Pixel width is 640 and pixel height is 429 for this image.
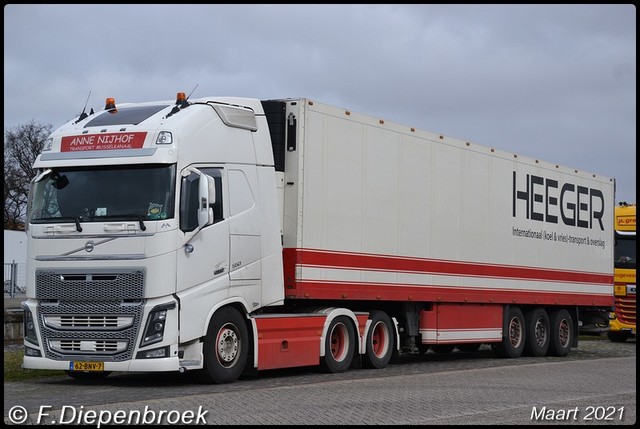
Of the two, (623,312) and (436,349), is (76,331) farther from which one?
(623,312)

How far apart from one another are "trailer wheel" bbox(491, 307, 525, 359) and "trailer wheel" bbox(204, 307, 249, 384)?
8.82m

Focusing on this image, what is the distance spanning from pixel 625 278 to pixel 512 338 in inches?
362

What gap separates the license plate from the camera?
14.4 metres

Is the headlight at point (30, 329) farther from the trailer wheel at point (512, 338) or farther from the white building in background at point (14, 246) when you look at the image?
the white building in background at point (14, 246)

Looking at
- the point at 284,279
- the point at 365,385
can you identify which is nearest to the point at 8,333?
the point at 284,279

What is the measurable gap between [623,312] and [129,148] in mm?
20647

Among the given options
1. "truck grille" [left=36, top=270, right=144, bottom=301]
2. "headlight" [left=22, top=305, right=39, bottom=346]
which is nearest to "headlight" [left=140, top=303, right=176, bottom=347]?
"truck grille" [left=36, top=270, right=144, bottom=301]

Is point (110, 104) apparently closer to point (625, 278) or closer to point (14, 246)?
point (625, 278)

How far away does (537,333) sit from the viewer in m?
24.1

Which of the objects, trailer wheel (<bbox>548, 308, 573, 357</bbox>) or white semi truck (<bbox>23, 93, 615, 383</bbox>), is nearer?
white semi truck (<bbox>23, 93, 615, 383</bbox>)

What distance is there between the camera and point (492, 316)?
22.3 meters

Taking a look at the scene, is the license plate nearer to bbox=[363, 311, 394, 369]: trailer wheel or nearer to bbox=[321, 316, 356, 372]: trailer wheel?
bbox=[321, 316, 356, 372]: trailer wheel

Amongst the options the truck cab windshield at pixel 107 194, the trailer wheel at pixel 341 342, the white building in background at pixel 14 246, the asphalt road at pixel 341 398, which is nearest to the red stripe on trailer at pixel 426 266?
the trailer wheel at pixel 341 342

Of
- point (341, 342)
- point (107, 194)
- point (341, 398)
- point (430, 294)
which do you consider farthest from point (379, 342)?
point (107, 194)
